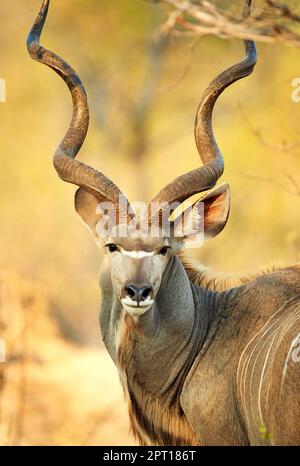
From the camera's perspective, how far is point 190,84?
49.0 feet

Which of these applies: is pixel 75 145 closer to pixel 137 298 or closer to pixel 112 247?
pixel 112 247

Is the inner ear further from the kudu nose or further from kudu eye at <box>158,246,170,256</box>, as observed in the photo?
the kudu nose

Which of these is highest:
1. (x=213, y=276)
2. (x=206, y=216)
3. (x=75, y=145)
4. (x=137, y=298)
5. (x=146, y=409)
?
(x=75, y=145)

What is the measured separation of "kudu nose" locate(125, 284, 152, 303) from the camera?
4.42m

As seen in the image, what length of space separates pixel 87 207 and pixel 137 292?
2.33 ft

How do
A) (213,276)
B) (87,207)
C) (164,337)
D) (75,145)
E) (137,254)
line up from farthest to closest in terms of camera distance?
(213,276) < (75,145) < (87,207) < (164,337) < (137,254)

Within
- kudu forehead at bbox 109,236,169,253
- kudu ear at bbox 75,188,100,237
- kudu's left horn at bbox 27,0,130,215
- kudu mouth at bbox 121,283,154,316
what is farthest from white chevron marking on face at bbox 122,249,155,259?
kudu ear at bbox 75,188,100,237

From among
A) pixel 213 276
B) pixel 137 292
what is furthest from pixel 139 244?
pixel 213 276

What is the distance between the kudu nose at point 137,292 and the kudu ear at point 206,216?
1.61ft

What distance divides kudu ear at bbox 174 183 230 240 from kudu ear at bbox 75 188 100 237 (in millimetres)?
399

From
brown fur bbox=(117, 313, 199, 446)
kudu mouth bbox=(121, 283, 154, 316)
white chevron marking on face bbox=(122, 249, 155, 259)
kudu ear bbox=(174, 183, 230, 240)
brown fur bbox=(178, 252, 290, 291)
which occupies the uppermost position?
kudu ear bbox=(174, 183, 230, 240)

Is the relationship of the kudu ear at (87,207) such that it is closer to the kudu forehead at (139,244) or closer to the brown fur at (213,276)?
the kudu forehead at (139,244)

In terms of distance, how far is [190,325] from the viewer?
490 cm

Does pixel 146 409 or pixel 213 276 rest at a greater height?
pixel 213 276
